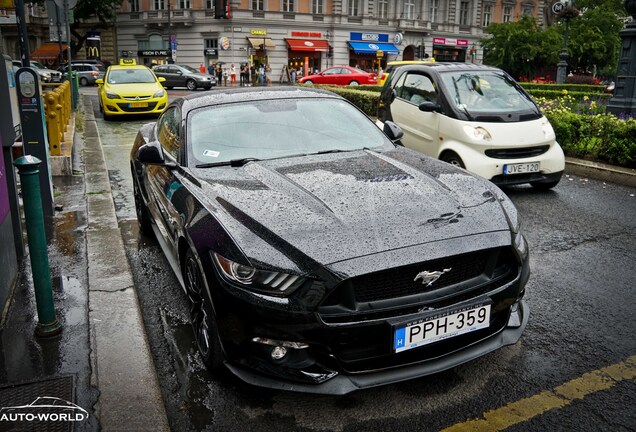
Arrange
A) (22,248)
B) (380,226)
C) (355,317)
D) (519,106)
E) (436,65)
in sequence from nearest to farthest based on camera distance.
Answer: (355,317) < (380,226) < (22,248) < (519,106) < (436,65)

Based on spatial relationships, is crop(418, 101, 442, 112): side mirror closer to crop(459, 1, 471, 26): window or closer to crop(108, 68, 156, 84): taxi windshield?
crop(108, 68, 156, 84): taxi windshield

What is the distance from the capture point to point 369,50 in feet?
168

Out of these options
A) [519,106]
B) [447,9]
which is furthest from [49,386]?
[447,9]

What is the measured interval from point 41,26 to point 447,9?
126ft

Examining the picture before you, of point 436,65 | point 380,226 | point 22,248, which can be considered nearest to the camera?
point 380,226

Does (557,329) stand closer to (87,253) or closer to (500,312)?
(500,312)

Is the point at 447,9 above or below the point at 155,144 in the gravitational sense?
above

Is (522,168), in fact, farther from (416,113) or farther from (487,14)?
(487,14)

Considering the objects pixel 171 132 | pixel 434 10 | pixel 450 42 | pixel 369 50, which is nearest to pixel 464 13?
pixel 450 42

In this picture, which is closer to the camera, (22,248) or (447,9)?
(22,248)

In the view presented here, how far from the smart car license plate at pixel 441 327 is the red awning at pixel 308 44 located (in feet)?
158

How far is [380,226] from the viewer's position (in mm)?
2965

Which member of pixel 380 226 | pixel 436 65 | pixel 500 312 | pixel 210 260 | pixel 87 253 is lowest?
pixel 87 253

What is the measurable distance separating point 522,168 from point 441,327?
16.3 ft
